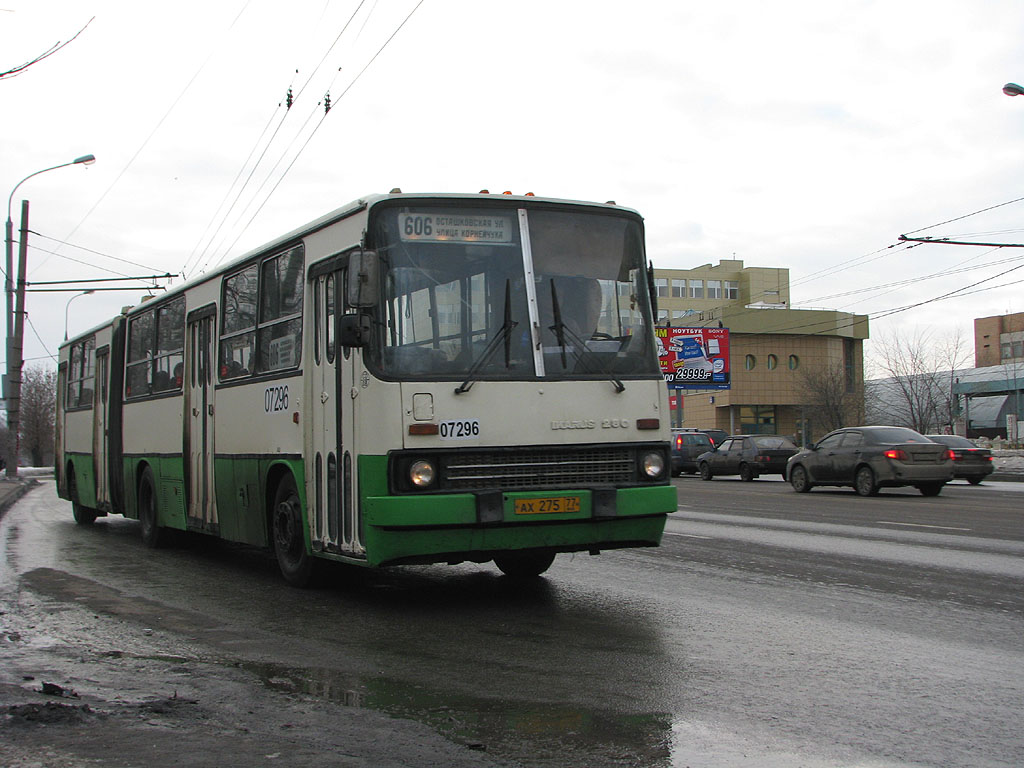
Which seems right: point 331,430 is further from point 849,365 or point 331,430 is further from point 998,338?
point 998,338

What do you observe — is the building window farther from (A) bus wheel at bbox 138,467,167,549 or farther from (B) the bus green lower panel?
(B) the bus green lower panel

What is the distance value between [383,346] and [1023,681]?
4417mm

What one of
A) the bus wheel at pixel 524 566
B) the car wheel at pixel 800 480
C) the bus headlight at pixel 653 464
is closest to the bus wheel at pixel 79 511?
the bus wheel at pixel 524 566

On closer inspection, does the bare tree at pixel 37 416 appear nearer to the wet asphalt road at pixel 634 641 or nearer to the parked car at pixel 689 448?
the parked car at pixel 689 448

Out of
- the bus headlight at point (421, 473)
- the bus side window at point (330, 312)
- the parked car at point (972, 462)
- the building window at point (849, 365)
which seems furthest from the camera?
the building window at point (849, 365)

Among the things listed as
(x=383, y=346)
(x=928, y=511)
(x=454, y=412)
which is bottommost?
(x=928, y=511)

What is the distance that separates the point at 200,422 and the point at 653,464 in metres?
5.33

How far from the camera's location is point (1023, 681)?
5.62 meters

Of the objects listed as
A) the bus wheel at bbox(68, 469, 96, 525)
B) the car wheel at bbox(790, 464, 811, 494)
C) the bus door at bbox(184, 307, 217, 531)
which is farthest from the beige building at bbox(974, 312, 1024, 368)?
the bus door at bbox(184, 307, 217, 531)

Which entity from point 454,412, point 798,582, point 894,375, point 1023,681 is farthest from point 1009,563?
point 894,375

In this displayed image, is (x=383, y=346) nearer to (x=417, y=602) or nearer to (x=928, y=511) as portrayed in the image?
(x=417, y=602)

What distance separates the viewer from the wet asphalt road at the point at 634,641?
4.71 meters

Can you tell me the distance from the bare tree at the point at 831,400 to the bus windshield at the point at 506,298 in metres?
66.0

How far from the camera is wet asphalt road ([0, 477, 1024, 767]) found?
185 inches
